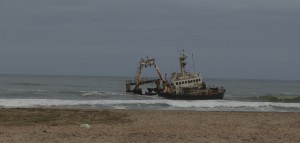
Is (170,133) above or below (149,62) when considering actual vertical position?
below

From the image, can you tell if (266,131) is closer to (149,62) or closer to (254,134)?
(254,134)

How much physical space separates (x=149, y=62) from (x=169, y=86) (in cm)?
429

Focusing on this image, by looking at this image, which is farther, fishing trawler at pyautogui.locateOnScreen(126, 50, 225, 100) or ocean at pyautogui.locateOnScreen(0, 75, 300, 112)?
fishing trawler at pyautogui.locateOnScreen(126, 50, 225, 100)

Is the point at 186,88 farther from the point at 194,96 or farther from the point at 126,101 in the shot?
the point at 126,101

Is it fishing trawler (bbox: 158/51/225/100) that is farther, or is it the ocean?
fishing trawler (bbox: 158/51/225/100)

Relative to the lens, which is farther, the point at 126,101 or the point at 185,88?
the point at 185,88

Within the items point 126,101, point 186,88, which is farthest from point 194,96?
point 126,101

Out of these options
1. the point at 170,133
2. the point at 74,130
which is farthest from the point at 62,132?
the point at 170,133

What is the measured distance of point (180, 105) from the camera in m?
38.0

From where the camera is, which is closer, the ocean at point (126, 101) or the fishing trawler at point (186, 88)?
the ocean at point (126, 101)

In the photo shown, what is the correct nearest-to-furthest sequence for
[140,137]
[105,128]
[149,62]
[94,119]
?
1. [140,137]
2. [105,128]
3. [94,119]
4. [149,62]

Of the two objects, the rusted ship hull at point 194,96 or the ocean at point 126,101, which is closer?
the ocean at point 126,101

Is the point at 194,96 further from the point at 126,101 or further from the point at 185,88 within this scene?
the point at 126,101

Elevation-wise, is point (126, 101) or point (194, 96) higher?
point (194, 96)
